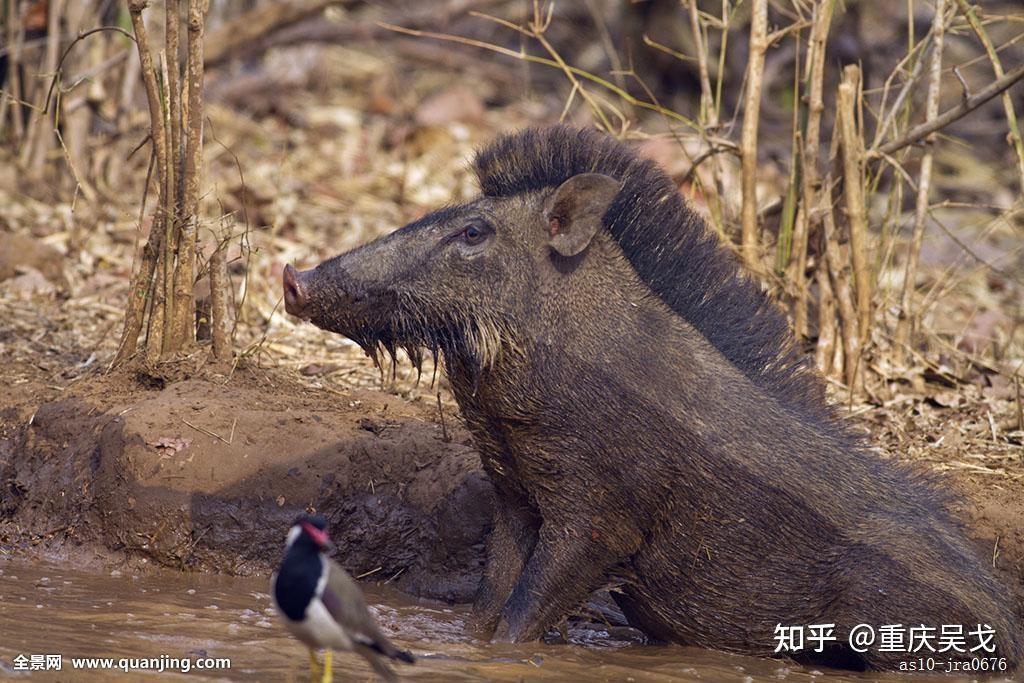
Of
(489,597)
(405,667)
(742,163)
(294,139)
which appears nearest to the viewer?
(405,667)

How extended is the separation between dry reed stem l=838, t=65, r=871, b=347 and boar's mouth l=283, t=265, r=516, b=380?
8.31ft

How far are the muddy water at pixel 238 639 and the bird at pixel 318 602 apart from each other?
681 millimetres

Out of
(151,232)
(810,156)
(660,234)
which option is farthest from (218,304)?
(810,156)

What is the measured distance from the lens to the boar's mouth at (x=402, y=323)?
4824mm

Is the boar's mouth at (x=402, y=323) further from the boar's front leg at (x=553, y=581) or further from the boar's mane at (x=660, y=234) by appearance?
the boar's front leg at (x=553, y=581)

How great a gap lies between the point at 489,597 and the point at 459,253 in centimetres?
132

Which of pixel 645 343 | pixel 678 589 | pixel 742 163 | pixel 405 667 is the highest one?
pixel 742 163

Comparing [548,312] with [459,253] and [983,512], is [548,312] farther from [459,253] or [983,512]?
[983,512]

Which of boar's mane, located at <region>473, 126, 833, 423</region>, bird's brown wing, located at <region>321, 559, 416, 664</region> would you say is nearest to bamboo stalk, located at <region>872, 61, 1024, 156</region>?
boar's mane, located at <region>473, 126, 833, 423</region>

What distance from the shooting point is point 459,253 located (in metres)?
4.96

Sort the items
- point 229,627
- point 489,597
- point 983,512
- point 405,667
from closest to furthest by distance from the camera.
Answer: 1. point 405,667
2. point 229,627
3. point 489,597
4. point 983,512

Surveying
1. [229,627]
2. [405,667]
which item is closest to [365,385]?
[229,627]

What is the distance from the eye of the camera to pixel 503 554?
17.0 ft

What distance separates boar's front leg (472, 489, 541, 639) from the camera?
5102 millimetres
